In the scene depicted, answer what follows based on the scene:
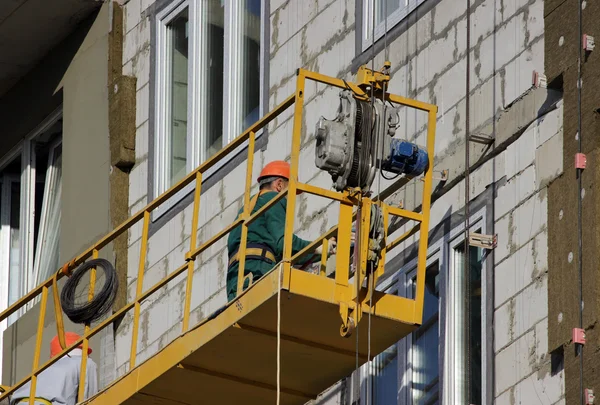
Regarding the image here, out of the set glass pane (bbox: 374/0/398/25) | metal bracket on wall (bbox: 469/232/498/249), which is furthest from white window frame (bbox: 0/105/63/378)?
metal bracket on wall (bbox: 469/232/498/249)

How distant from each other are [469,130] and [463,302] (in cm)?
124

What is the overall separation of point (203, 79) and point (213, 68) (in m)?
0.15

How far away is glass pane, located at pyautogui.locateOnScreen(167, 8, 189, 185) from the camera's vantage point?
17.5m

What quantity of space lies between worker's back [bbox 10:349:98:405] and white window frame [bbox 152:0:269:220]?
270cm

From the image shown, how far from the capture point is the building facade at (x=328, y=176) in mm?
11953

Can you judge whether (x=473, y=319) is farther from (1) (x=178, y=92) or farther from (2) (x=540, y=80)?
(1) (x=178, y=92)

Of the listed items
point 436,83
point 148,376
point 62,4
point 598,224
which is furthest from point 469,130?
point 62,4

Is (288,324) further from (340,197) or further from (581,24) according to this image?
(581,24)

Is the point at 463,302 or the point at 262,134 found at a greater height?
the point at 262,134

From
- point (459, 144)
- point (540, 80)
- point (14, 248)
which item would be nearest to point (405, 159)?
point (540, 80)

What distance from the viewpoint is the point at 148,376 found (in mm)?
12492

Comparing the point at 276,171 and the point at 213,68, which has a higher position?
the point at 213,68

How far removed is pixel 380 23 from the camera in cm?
1431

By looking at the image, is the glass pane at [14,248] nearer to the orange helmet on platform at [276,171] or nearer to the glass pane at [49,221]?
the glass pane at [49,221]
